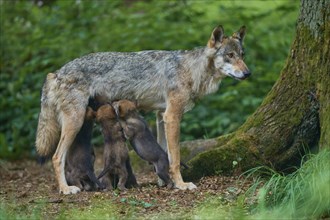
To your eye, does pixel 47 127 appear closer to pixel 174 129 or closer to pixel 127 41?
pixel 174 129

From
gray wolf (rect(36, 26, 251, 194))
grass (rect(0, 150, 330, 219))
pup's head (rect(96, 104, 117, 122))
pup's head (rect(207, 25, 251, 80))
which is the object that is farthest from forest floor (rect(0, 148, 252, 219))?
pup's head (rect(207, 25, 251, 80))

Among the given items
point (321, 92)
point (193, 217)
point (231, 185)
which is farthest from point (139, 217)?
point (321, 92)

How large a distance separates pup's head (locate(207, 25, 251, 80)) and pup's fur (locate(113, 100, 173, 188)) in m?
1.15

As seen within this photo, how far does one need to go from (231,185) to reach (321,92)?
4.65 ft

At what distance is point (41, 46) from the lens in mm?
12984

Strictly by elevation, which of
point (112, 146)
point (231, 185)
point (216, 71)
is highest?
point (216, 71)

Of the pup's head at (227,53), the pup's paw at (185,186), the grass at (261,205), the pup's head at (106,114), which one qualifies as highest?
the pup's head at (227,53)

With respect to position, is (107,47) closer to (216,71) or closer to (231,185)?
(216,71)

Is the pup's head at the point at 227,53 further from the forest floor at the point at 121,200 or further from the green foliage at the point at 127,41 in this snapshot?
the green foliage at the point at 127,41

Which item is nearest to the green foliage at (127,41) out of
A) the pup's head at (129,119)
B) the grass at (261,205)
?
the pup's head at (129,119)

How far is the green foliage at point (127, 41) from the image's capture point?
12.5 m

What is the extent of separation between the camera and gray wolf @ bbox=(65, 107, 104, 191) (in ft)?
27.6

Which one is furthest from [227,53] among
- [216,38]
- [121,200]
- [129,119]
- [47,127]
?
[47,127]

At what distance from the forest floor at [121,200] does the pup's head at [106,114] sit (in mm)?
899
